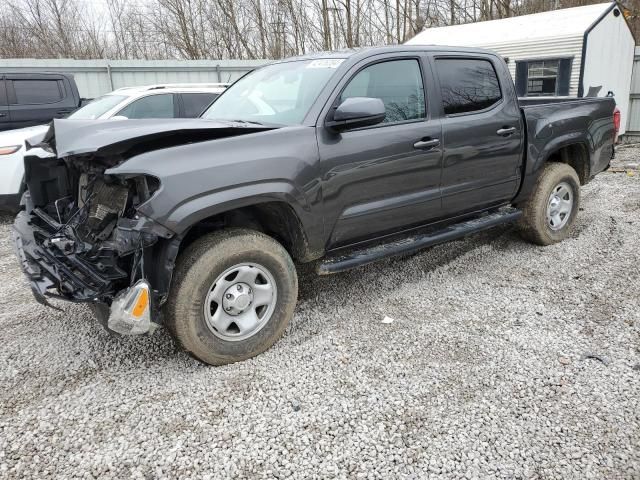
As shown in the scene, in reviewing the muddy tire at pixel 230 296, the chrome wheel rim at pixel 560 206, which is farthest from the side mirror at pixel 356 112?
the chrome wheel rim at pixel 560 206

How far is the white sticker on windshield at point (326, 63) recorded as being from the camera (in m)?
3.39

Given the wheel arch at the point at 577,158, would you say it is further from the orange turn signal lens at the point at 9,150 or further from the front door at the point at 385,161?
the orange turn signal lens at the point at 9,150

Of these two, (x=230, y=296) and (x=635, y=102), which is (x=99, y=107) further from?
(x=635, y=102)

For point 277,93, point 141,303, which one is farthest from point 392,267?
point 141,303

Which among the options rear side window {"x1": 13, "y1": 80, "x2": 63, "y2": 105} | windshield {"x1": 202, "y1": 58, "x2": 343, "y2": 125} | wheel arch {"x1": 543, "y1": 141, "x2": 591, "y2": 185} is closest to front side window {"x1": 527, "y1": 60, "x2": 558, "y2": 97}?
wheel arch {"x1": 543, "y1": 141, "x2": 591, "y2": 185}

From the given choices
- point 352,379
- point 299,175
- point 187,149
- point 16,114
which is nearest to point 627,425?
point 352,379

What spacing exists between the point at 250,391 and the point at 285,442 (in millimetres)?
458

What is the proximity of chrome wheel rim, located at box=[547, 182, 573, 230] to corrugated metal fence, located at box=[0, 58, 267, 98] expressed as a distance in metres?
11.0

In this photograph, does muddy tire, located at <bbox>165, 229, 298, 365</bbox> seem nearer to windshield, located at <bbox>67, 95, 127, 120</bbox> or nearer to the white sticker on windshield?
the white sticker on windshield

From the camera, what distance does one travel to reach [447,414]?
8.09ft

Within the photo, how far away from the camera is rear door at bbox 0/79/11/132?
25.5 feet

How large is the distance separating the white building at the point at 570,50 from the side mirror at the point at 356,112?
10360 mm

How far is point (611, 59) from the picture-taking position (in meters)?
12.2

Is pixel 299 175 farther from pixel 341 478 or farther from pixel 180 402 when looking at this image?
pixel 341 478
